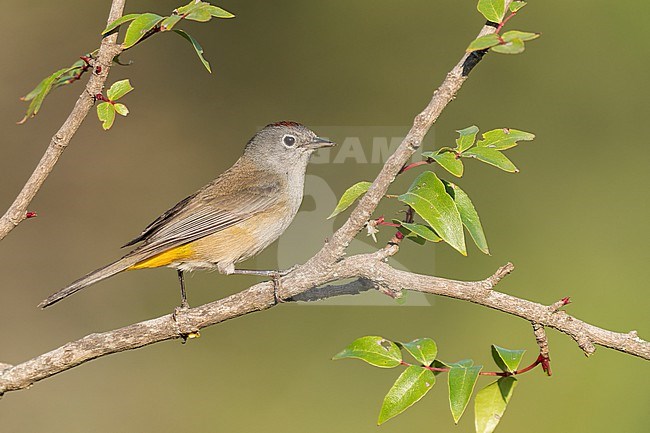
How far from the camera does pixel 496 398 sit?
1824 millimetres

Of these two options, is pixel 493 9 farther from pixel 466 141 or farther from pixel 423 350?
pixel 423 350

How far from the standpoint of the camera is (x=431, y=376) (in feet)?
5.70

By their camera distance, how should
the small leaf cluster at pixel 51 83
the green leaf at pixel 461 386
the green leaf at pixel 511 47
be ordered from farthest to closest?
1. the small leaf cluster at pixel 51 83
2. the green leaf at pixel 461 386
3. the green leaf at pixel 511 47

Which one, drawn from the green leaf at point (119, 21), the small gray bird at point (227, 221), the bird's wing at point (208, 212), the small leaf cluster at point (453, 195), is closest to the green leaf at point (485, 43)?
the small leaf cluster at point (453, 195)

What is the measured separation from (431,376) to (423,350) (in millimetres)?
66

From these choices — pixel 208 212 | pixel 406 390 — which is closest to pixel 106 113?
pixel 406 390

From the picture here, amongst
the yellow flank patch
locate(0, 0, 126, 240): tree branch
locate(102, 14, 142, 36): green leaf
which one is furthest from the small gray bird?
locate(102, 14, 142, 36): green leaf

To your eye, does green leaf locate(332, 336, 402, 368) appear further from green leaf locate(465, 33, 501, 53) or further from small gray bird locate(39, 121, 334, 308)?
small gray bird locate(39, 121, 334, 308)

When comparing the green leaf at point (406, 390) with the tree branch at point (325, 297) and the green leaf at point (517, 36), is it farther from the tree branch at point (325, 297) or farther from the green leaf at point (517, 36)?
the green leaf at point (517, 36)

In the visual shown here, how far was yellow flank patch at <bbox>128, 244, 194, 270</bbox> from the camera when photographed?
2.91 meters

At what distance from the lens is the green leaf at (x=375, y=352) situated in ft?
5.79

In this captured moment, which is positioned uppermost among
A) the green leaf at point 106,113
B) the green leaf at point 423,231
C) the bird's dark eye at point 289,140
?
the bird's dark eye at point 289,140

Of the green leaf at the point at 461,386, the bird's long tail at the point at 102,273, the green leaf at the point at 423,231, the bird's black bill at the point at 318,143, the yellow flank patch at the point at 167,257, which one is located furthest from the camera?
the bird's black bill at the point at 318,143

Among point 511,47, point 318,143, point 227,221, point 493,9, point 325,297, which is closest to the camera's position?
point 511,47
